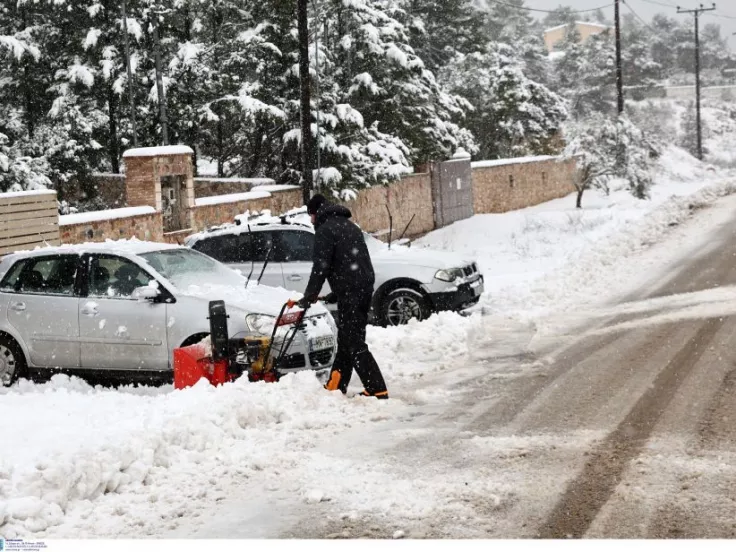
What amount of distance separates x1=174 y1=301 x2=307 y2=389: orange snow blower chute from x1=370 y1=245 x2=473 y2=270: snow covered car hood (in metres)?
4.52

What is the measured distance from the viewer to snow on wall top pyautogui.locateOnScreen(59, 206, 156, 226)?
629 inches

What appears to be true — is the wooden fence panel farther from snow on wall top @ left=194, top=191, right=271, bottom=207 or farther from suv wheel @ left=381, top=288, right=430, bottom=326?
suv wheel @ left=381, top=288, right=430, bottom=326

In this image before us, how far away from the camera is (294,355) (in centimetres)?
904

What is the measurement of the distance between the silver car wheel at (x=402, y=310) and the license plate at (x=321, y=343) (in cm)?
339

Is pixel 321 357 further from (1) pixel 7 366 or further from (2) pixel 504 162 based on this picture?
(2) pixel 504 162

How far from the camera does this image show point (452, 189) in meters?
30.5

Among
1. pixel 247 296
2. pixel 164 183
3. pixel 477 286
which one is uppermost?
pixel 164 183

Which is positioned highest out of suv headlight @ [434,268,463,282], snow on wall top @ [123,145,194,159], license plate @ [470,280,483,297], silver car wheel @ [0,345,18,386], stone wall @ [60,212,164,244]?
snow on wall top @ [123,145,194,159]

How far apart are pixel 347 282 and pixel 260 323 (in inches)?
49.1

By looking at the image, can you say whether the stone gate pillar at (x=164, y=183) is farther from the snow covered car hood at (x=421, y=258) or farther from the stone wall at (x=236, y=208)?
A: the snow covered car hood at (x=421, y=258)

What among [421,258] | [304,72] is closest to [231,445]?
[421,258]

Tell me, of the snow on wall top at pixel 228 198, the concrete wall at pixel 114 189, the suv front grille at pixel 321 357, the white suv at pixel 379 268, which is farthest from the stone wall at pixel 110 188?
the suv front grille at pixel 321 357

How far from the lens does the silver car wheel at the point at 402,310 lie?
12.8 meters

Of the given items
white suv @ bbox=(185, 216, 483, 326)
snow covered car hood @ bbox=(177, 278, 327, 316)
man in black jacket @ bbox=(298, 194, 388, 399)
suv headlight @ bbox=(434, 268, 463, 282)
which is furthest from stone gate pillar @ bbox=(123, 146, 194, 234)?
man in black jacket @ bbox=(298, 194, 388, 399)
